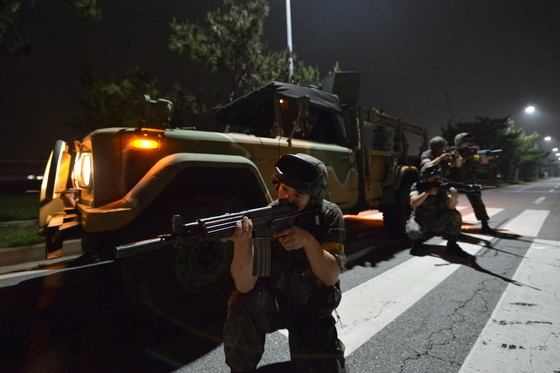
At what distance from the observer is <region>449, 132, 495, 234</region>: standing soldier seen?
15.2ft

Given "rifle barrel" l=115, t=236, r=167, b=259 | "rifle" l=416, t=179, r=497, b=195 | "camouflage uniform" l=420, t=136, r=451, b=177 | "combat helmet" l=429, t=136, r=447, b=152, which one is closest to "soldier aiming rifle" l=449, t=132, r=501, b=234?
"camouflage uniform" l=420, t=136, r=451, b=177

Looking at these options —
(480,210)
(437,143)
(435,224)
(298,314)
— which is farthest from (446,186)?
(298,314)

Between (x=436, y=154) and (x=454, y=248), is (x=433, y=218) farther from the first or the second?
(x=436, y=154)

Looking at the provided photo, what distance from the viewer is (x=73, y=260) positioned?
3680 mm

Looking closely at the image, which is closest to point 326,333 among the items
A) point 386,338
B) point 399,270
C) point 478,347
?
point 386,338

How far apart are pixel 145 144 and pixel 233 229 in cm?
124

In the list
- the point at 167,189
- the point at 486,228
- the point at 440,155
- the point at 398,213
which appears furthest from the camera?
the point at 486,228

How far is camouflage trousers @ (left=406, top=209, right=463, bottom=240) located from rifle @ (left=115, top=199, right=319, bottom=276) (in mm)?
2963

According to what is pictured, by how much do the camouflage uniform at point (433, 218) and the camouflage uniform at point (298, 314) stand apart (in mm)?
2881

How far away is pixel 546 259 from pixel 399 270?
2.02m

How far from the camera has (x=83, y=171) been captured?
2418 mm

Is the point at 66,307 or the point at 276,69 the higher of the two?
the point at 276,69

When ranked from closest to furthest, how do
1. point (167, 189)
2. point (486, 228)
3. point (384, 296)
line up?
point (167, 189)
point (384, 296)
point (486, 228)

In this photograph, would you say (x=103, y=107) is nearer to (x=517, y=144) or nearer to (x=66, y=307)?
(x=66, y=307)
